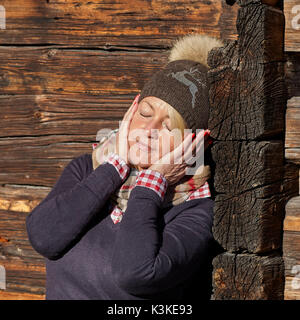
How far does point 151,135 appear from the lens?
2.26 m

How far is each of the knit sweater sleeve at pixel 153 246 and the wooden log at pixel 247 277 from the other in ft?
0.36

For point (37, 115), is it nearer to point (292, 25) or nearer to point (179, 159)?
point (179, 159)

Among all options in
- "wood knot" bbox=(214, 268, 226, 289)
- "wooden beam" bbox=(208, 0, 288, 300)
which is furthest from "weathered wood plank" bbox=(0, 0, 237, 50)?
"wood knot" bbox=(214, 268, 226, 289)

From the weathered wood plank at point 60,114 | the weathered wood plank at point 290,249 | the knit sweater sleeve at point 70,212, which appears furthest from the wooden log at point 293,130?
the weathered wood plank at point 60,114

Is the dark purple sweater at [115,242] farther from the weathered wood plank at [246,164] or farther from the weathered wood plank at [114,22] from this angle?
the weathered wood plank at [114,22]

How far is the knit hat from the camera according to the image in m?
2.30

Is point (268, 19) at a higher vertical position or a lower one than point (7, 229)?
higher

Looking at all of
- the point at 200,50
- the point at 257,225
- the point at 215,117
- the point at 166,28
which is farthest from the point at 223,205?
the point at 166,28

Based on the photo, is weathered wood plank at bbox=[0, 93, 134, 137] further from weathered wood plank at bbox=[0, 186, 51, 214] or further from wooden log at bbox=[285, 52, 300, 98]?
wooden log at bbox=[285, 52, 300, 98]

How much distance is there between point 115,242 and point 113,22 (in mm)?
1300

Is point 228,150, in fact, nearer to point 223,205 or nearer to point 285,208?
point 223,205

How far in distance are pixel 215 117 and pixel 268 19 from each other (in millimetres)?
470

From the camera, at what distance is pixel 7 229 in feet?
10.1

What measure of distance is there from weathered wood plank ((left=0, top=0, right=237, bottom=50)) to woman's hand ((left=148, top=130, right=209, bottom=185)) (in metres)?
0.72
